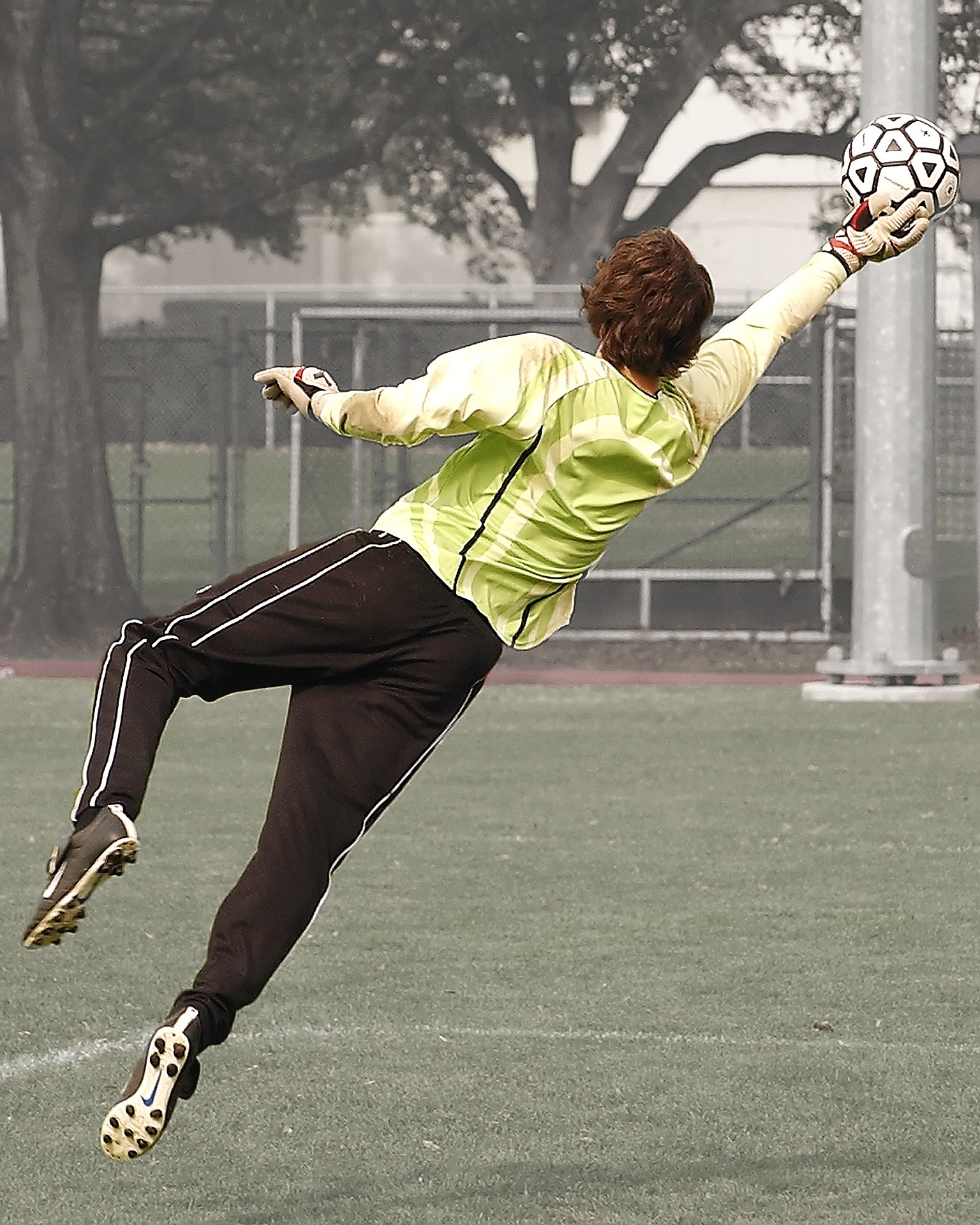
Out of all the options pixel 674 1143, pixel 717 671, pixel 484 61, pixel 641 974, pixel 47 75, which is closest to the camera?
pixel 674 1143

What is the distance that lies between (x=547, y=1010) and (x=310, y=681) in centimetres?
198

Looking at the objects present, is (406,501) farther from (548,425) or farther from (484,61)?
(484,61)

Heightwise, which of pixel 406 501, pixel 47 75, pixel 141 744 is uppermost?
pixel 47 75

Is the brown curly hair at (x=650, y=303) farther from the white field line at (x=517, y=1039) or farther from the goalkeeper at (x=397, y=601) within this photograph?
the white field line at (x=517, y=1039)

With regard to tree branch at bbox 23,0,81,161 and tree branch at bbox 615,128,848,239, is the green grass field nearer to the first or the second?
tree branch at bbox 23,0,81,161

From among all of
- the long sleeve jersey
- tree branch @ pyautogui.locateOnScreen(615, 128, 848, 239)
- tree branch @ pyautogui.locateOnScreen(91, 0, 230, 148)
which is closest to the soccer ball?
the long sleeve jersey

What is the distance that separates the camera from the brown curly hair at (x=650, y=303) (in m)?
4.55

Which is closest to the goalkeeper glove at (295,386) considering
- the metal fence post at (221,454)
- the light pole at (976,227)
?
the light pole at (976,227)

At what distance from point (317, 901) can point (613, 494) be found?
3.34 feet

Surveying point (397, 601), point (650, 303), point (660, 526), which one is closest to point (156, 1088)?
point (397, 601)

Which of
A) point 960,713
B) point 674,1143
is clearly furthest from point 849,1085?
point 960,713

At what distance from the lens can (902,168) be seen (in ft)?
17.9

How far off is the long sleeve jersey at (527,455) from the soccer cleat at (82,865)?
2.68 ft

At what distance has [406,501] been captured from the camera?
466 centimetres
